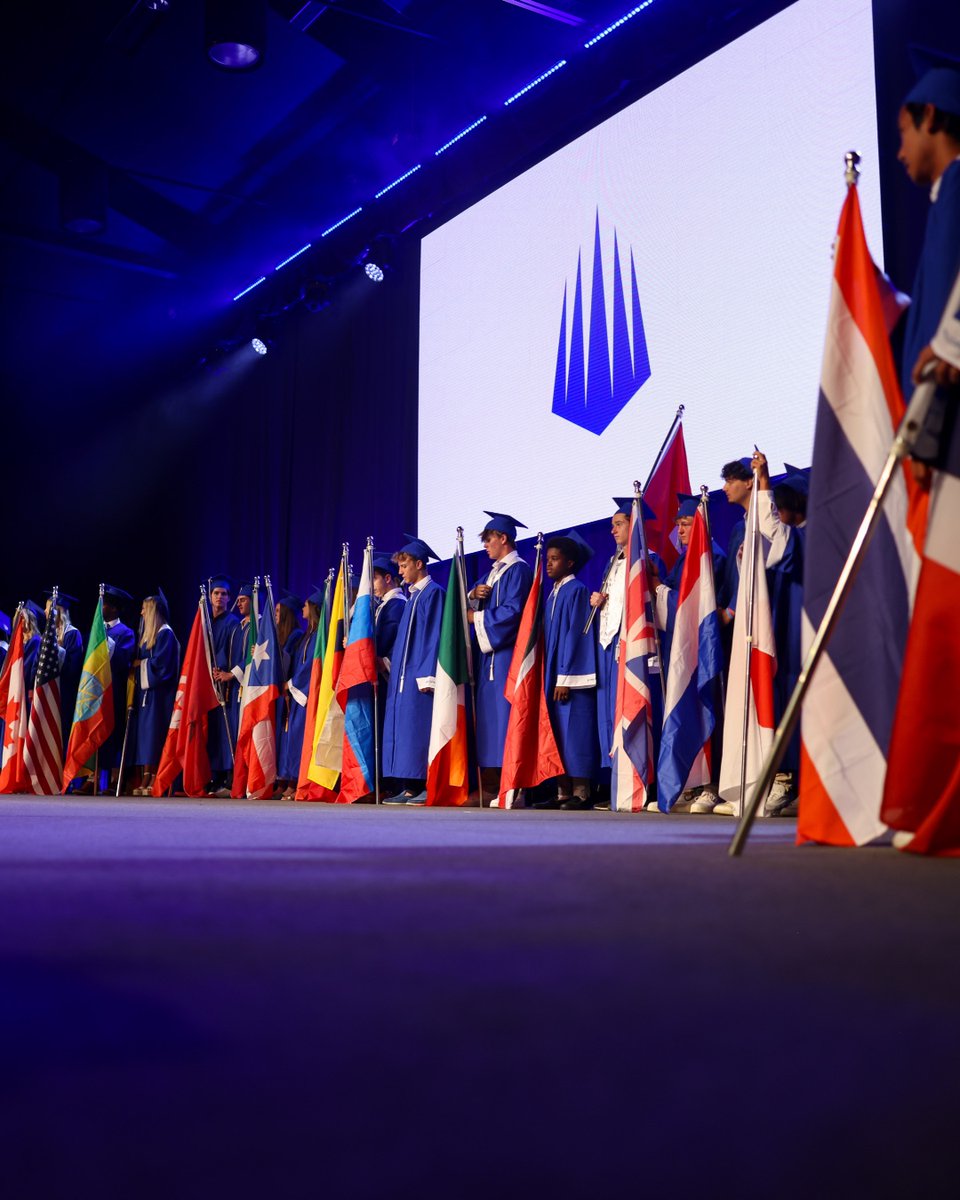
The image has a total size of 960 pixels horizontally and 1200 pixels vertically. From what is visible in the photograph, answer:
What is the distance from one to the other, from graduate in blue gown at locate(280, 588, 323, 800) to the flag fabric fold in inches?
28.3

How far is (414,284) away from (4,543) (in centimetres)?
488

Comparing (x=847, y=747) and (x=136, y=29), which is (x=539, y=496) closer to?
(x=136, y=29)

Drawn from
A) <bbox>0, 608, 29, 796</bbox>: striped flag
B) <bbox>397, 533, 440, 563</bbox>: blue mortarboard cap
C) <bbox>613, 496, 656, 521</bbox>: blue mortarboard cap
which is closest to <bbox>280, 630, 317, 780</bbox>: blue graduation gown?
<bbox>397, 533, 440, 563</bbox>: blue mortarboard cap

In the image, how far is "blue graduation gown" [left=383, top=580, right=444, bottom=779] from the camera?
21.8 feet

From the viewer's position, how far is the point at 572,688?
239 inches

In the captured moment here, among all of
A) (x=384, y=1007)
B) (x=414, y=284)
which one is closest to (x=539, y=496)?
(x=414, y=284)

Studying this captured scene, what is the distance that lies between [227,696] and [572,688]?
133 inches

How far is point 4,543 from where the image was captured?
449 inches

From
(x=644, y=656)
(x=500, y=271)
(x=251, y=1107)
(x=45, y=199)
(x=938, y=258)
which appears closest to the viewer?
(x=251, y=1107)

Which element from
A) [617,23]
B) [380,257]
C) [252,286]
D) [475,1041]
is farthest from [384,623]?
[475,1041]

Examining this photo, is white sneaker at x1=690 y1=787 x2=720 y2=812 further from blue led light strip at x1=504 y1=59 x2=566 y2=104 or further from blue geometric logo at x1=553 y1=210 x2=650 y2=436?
blue led light strip at x1=504 y1=59 x2=566 y2=104

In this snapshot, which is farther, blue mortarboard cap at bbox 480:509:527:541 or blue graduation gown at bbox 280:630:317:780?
blue graduation gown at bbox 280:630:317:780

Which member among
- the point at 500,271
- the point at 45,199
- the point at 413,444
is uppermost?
the point at 45,199

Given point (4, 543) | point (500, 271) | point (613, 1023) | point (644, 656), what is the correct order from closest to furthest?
point (613, 1023) → point (644, 656) → point (500, 271) → point (4, 543)
